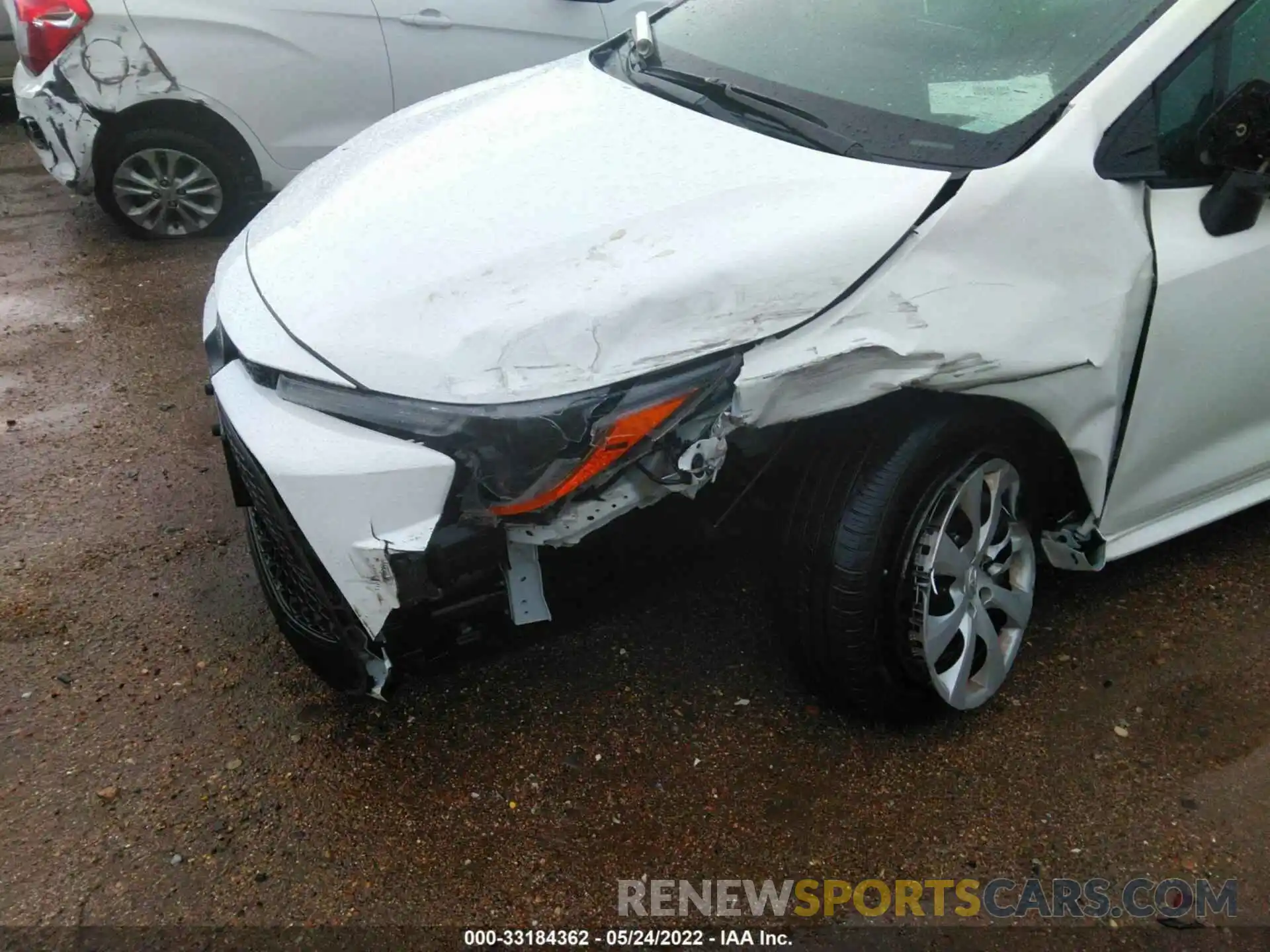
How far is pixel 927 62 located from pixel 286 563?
5.63 ft

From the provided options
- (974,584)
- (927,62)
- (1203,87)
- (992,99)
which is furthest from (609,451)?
(1203,87)

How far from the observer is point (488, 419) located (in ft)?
6.07

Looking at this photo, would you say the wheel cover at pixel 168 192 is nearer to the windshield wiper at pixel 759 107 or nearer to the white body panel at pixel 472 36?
the white body panel at pixel 472 36

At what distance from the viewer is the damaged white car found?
6.20 feet

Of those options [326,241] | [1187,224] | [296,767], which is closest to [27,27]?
[326,241]

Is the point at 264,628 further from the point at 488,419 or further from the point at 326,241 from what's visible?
the point at 488,419

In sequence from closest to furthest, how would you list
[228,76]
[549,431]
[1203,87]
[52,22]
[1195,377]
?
[549,431]
[1203,87]
[1195,377]
[52,22]
[228,76]

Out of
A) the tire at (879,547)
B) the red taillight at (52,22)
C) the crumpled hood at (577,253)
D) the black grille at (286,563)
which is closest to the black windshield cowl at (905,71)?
the crumpled hood at (577,253)

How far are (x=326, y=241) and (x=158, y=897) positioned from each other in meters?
1.33

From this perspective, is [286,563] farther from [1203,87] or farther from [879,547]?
[1203,87]

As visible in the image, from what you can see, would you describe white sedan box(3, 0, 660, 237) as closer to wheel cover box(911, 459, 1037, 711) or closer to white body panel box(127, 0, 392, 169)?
white body panel box(127, 0, 392, 169)

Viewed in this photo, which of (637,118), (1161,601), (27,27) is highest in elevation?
(637,118)

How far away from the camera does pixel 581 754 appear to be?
7.67 feet

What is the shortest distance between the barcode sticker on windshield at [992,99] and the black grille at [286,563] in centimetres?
151
